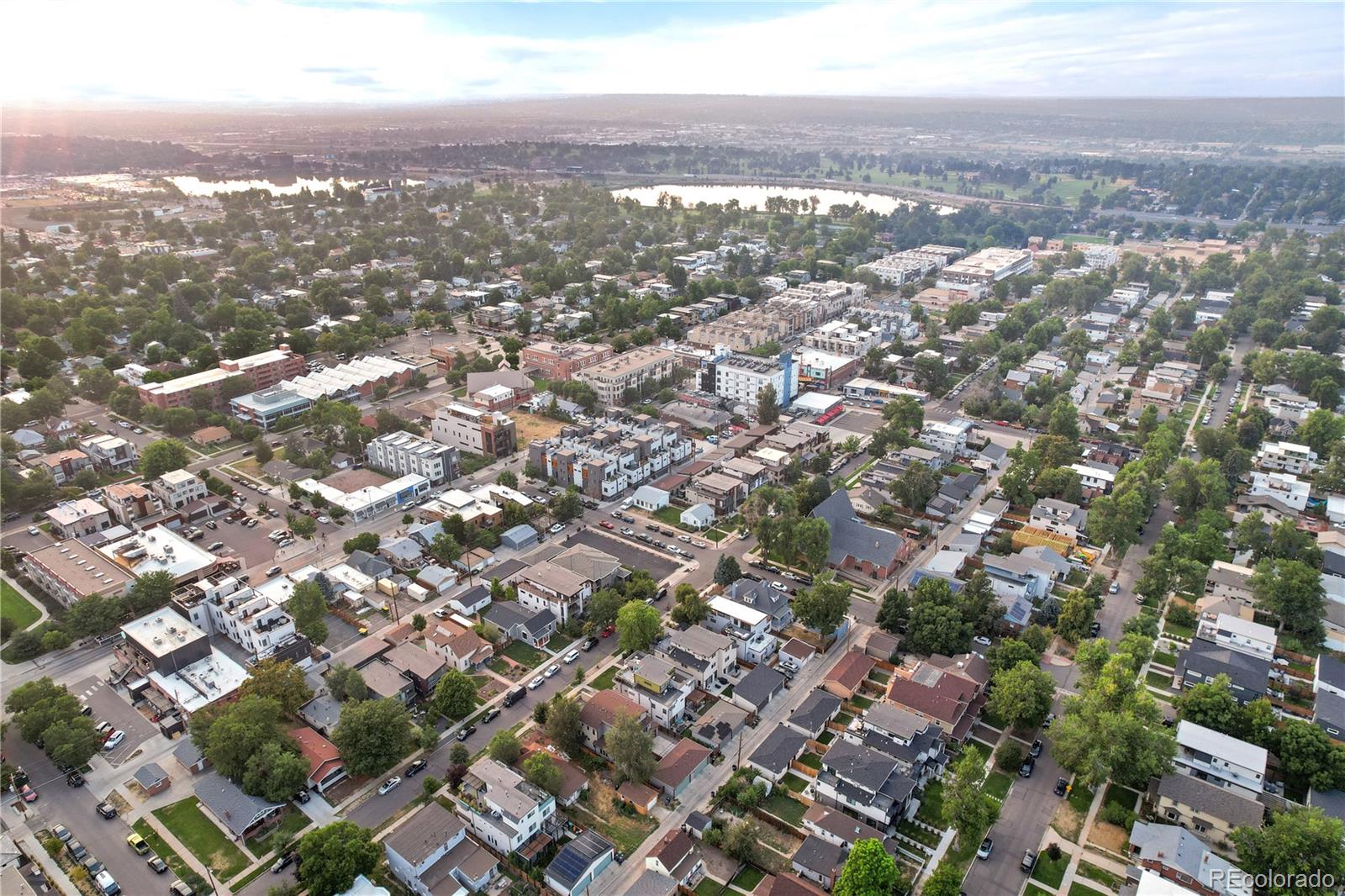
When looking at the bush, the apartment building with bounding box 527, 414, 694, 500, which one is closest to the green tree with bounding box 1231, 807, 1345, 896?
the bush

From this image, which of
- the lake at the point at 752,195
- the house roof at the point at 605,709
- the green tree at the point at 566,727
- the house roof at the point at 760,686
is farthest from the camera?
the lake at the point at 752,195

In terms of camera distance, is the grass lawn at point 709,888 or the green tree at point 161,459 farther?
the green tree at point 161,459

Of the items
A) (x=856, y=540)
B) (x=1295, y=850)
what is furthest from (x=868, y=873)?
(x=856, y=540)

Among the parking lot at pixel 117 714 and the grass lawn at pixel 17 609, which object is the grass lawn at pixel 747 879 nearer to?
the parking lot at pixel 117 714

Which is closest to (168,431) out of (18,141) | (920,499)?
(920,499)

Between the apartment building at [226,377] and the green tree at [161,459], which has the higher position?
the apartment building at [226,377]

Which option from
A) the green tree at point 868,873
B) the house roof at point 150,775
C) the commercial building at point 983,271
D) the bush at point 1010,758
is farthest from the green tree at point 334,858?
the commercial building at point 983,271
